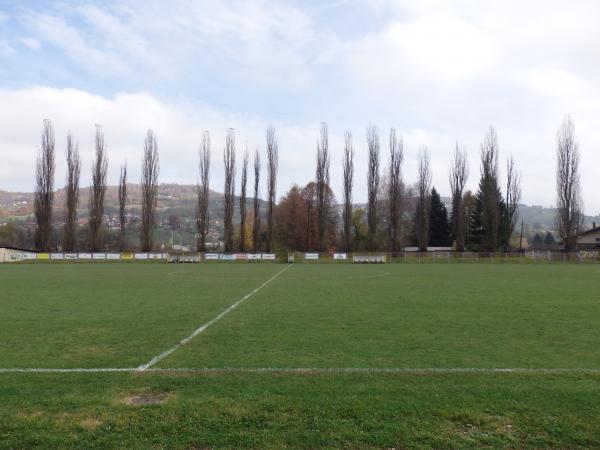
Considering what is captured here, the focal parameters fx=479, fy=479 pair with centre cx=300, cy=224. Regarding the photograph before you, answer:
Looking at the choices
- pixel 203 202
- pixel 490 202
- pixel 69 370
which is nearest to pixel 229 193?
pixel 203 202

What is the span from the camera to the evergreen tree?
72.2m

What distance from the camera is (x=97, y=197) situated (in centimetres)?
5978

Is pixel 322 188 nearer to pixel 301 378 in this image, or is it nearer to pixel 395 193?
pixel 395 193

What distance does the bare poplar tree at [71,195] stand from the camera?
57.3 metres

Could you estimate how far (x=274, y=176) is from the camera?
211 feet

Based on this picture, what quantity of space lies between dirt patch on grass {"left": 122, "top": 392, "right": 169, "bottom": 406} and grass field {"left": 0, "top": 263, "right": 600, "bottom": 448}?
3cm

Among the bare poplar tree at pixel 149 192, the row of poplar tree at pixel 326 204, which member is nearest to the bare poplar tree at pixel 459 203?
the row of poplar tree at pixel 326 204

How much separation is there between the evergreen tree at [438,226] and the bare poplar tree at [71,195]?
49.2m

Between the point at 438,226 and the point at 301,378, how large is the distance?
7003cm

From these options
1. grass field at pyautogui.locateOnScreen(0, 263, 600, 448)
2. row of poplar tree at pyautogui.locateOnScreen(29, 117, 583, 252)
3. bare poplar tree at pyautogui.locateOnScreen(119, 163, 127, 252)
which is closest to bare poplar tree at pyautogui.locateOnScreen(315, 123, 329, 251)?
row of poplar tree at pyautogui.locateOnScreen(29, 117, 583, 252)

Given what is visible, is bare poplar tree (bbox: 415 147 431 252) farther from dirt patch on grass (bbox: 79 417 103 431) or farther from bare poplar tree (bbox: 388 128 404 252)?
dirt patch on grass (bbox: 79 417 103 431)

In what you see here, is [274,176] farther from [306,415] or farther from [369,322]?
[306,415]

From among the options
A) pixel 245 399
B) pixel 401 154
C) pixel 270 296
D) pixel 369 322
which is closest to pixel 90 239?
pixel 401 154

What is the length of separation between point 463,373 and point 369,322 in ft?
14.1
